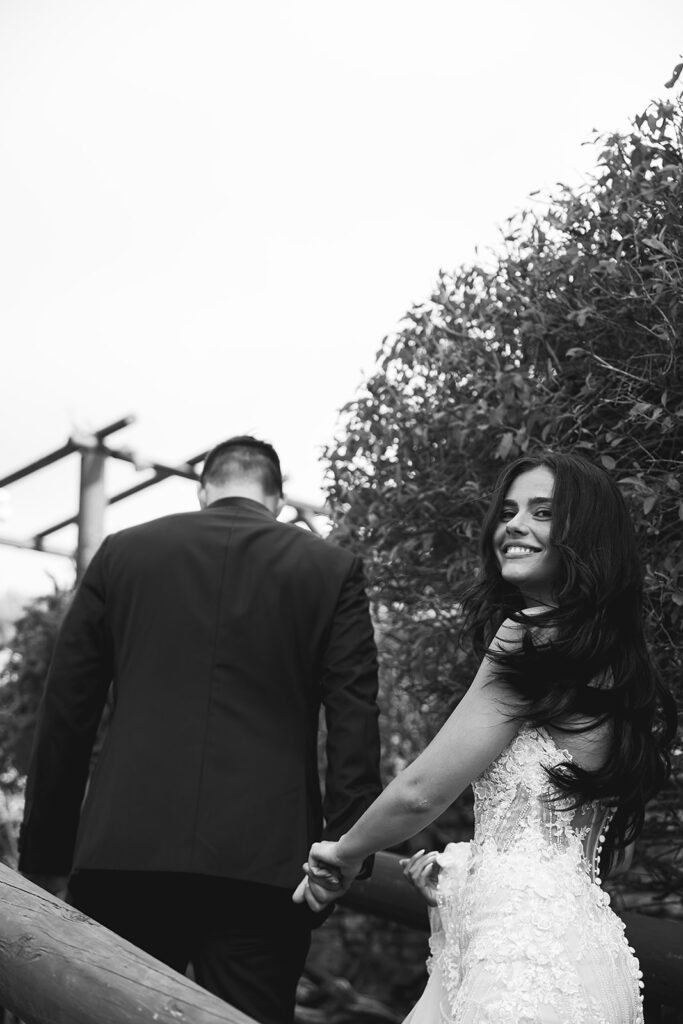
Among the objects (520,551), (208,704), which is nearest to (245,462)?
(208,704)

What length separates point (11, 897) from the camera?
232 cm

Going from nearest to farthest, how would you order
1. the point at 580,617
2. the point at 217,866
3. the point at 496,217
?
the point at 580,617, the point at 217,866, the point at 496,217

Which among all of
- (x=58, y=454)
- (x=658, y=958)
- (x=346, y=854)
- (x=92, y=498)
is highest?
(x=58, y=454)

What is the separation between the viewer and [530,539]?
218cm

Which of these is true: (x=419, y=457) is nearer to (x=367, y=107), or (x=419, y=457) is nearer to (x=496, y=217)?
(x=496, y=217)

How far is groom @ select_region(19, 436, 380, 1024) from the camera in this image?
2.56 m

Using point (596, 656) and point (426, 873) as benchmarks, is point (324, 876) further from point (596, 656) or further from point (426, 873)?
point (596, 656)

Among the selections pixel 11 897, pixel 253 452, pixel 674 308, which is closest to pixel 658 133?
pixel 674 308

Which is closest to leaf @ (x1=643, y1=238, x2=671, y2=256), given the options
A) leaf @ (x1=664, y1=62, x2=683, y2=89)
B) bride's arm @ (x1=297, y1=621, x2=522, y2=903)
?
leaf @ (x1=664, y1=62, x2=683, y2=89)

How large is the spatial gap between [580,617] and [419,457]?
123 centimetres

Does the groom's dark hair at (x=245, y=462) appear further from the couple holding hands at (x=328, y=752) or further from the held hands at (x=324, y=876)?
the held hands at (x=324, y=876)

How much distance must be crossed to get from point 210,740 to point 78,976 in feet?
2.53

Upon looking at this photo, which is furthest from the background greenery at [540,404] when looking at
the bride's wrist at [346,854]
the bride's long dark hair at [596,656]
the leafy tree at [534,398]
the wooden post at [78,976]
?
the wooden post at [78,976]

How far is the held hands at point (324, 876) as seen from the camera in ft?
7.69
